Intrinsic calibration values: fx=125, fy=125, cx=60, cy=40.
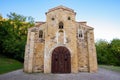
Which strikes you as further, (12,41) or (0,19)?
(0,19)

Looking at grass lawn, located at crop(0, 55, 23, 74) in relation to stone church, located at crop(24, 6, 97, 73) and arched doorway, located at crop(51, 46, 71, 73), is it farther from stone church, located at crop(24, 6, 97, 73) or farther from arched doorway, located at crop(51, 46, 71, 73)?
arched doorway, located at crop(51, 46, 71, 73)

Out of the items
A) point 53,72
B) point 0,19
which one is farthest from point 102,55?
point 0,19

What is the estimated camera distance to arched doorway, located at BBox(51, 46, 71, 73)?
60.7 feet

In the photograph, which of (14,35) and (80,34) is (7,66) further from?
(80,34)

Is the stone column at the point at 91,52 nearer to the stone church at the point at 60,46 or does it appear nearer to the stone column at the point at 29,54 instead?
the stone church at the point at 60,46

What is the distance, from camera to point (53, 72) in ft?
60.4

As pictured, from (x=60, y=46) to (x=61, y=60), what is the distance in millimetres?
2134

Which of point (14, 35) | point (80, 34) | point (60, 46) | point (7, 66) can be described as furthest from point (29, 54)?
point (14, 35)

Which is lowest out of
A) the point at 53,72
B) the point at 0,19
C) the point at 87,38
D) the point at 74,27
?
the point at 53,72

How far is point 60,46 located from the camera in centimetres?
1930

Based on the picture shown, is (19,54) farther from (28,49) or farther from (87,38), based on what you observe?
(87,38)

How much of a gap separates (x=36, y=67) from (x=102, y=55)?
33.7 metres

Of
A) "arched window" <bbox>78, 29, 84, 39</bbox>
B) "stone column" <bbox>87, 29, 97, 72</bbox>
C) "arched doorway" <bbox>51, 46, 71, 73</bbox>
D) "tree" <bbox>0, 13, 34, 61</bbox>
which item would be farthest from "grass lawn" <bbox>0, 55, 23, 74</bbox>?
"stone column" <bbox>87, 29, 97, 72</bbox>

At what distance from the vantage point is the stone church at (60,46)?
61.4 feet
